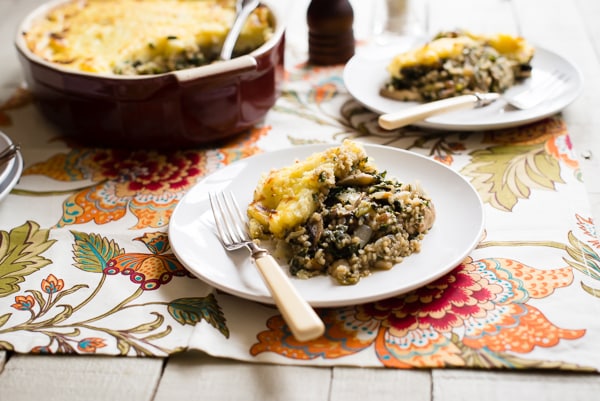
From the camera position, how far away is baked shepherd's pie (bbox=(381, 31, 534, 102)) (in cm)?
208

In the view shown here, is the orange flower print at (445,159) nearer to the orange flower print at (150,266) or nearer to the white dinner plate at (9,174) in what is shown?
the orange flower print at (150,266)

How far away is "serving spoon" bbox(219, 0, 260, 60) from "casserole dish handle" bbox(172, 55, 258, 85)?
32 cm

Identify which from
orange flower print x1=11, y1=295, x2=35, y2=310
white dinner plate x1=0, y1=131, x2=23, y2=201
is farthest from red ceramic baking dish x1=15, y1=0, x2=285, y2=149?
orange flower print x1=11, y1=295, x2=35, y2=310

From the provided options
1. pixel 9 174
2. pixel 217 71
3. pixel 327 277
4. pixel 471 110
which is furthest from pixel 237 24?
pixel 327 277

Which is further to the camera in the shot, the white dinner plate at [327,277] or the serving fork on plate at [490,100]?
the serving fork on plate at [490,100]

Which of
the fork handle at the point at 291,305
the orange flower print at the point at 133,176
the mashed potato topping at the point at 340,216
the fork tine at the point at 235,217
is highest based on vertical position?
the fork handle at the point at 291,305

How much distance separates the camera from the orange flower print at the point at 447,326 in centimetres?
121

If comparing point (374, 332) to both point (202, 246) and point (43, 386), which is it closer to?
point (202, 246)

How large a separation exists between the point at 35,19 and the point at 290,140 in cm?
99

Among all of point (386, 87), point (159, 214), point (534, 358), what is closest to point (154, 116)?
point (159, 214)

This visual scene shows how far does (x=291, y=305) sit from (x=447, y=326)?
0.32 m

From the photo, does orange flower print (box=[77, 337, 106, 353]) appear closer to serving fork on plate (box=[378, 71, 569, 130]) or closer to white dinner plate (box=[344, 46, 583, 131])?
serving fork on plate (box=[378, 71, 569, 130])

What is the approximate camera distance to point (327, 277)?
4.34 feet

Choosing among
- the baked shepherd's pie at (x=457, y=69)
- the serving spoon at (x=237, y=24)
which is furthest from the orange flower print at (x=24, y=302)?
the baked shepherd's pie at (x=457, y=69)
